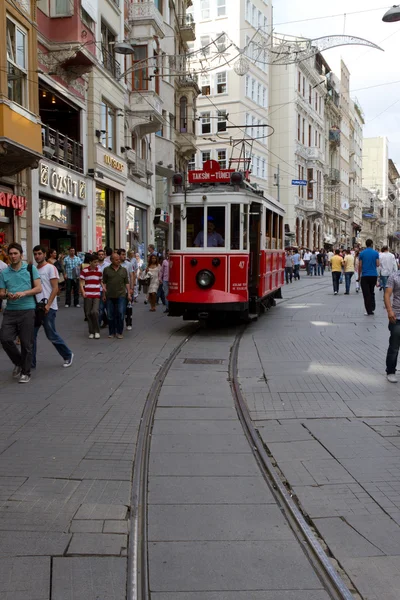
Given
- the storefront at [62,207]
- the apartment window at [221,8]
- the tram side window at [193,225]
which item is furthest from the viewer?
the apartment window at [221,8]

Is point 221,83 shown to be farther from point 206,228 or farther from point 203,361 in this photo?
point 203,361

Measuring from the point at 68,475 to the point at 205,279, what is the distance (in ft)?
29.1

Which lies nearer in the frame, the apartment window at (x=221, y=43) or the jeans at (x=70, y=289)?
the jeans at (x=70, y=289)

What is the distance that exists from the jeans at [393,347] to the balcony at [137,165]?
2310 centimetres

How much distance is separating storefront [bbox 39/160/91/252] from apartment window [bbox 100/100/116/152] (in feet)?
8.90

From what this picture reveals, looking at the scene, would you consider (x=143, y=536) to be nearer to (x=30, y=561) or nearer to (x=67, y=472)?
(x=30, y=561)

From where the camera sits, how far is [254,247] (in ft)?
48.6

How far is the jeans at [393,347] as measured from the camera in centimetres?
865

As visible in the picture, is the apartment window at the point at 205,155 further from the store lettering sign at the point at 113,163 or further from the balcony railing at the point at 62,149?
the balcony railing at the point at 62,149

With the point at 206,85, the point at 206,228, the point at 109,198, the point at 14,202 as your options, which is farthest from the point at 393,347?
the point at 206,85

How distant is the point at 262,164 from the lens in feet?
192

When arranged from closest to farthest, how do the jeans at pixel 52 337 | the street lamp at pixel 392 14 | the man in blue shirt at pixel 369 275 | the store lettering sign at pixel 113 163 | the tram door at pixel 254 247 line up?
the jeans at pixel 52 337, the tram door at pixel 254 247, the street lamp at pixel 392 14, the man in blue shirt at pixel 369 275, the store lettering sign at pixel 113 163

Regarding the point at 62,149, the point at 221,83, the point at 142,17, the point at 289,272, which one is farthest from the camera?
the point at 221,83

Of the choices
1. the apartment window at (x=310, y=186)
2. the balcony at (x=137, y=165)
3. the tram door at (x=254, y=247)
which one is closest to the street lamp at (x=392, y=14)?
the tram door at (x=254, y=247)
